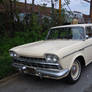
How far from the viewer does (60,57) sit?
3.17 m

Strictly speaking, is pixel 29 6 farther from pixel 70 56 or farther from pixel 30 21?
pixel 70 56

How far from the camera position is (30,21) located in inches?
339

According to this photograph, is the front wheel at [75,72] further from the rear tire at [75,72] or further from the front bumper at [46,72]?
the front bumper at [46,72]

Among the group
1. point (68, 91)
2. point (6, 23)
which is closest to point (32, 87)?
point (68, 91)

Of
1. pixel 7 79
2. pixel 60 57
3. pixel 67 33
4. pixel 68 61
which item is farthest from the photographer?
pixel 67 33

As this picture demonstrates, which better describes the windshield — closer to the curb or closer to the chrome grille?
the chrome grille

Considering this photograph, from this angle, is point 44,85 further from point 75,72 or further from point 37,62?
point 75,72

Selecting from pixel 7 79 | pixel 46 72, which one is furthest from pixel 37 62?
pixel 7 79

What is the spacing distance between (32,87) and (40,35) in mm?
4796

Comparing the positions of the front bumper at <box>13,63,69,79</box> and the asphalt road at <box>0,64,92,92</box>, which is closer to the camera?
the front bumper at <box>13,63,69,79</box>

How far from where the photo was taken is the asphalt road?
3486mm

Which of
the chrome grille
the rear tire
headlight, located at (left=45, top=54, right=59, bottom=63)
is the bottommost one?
the rear tire

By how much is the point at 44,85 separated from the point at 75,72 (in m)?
0.93

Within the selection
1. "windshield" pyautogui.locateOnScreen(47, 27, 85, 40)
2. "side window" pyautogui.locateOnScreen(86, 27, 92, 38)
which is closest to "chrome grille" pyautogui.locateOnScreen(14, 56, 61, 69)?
"windshield" pyautogui.locateOnScreen(47, 27, 85, 40)
